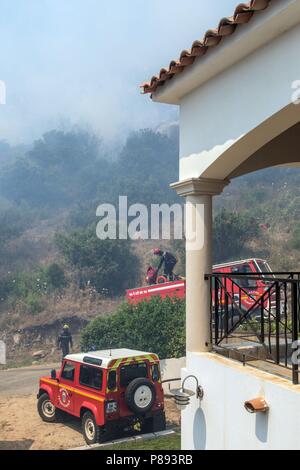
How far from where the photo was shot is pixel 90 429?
1341 cm

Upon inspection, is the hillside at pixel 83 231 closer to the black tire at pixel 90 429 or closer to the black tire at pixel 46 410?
the black tire at pixel 46 410

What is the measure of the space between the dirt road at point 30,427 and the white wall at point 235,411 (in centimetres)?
946

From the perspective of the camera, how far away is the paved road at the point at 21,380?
82.3 feet

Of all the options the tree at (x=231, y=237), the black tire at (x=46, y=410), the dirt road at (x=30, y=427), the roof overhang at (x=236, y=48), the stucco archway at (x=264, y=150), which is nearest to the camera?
the roof overhang at (x=236, y=48)

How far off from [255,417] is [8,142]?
461ft

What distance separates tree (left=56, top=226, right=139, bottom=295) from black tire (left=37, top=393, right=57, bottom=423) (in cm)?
4539

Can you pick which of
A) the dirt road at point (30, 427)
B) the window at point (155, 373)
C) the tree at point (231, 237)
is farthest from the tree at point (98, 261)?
the window at point (155, 373)

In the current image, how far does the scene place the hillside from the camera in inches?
2208

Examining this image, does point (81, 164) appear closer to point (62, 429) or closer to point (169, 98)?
point (62, 429)

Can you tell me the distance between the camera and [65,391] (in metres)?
14.0

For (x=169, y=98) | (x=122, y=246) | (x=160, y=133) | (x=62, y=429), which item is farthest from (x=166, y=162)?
(x=169, y=98)

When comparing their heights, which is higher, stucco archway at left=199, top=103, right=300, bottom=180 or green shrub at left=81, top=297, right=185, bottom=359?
stucco archway at left=199, top=103, right=300, bottom=180

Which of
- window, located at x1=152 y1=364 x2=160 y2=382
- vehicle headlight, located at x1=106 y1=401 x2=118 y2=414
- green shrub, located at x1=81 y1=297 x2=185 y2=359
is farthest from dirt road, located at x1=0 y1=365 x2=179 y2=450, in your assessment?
green shrub, located at x1=81 y1=297 x2=185 y2=359

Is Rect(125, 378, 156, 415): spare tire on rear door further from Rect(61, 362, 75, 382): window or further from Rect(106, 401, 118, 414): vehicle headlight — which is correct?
Rect(61, 362, 75, 382): window
